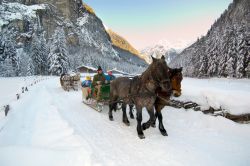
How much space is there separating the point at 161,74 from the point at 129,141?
7.98ft

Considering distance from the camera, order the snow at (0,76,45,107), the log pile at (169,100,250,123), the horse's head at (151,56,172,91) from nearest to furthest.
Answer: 1. the horse's head at (151,56,172,91)
2. the log pile at (169,100,250,123)
3. the snow at (0,76,45,107)

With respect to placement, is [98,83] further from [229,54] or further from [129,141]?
[229,54]

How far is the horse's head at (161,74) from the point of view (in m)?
6.41

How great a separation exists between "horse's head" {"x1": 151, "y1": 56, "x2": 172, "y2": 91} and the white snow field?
186 cm

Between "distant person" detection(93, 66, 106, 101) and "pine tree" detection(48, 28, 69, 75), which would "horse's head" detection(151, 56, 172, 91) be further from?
"pine tree" detection(48, 28, 69, 75)

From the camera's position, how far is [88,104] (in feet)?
42.2

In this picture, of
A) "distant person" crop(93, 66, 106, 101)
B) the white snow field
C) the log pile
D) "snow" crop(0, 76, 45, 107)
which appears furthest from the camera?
"snow" crop(0, 76, 45, 107)

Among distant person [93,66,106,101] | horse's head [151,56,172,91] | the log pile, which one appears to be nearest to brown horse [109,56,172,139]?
horse's head [151,56,172,91]

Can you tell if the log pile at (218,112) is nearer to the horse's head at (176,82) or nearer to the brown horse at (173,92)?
the brown horse at (173,92)

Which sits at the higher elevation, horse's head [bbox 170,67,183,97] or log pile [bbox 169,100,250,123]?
horse's head [bbox 170,67,183,97]

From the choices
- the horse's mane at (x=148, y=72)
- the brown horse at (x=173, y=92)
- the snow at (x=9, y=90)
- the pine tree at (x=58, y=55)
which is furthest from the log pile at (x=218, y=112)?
the pine tree at (x=58, y=55)

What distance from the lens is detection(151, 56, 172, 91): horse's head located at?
6.41 metres

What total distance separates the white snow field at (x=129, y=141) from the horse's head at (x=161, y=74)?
1.86 meters

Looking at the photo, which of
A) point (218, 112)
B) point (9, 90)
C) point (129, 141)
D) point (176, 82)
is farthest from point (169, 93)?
point (9, 90)
